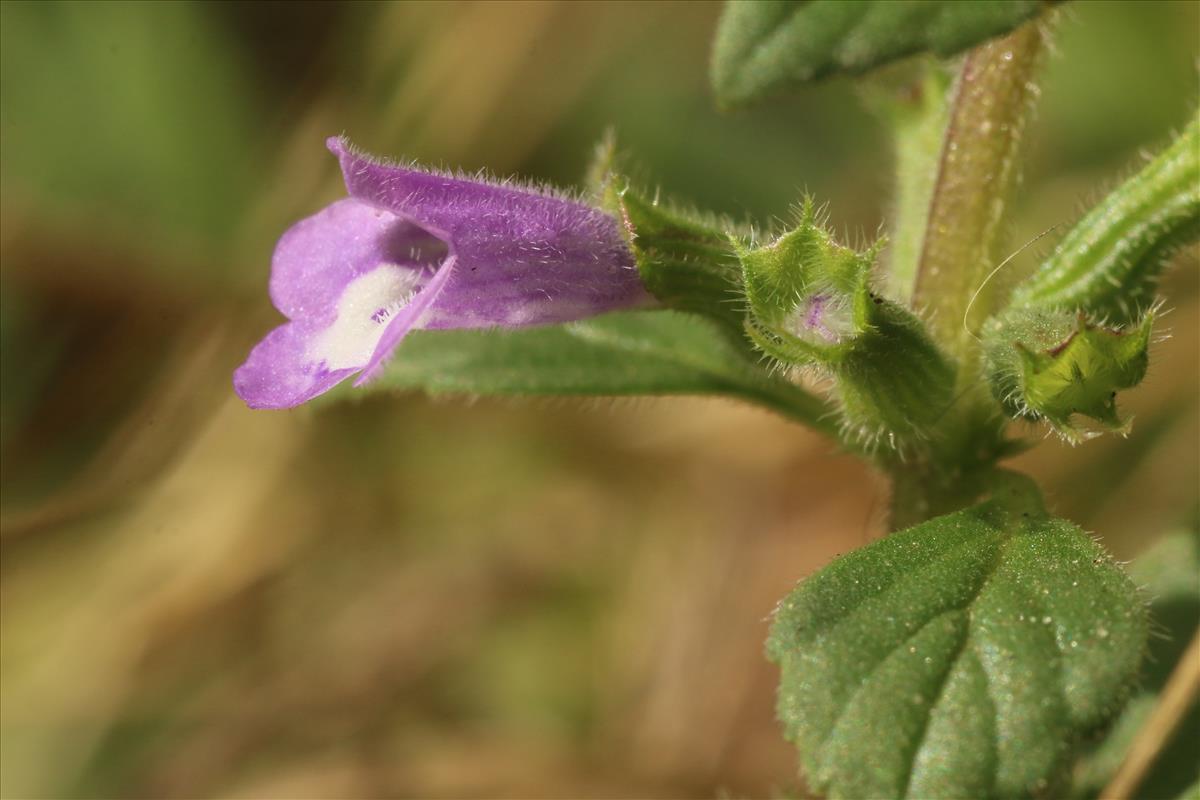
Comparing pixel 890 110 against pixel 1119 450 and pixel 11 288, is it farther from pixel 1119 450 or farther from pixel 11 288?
pixel 11 288

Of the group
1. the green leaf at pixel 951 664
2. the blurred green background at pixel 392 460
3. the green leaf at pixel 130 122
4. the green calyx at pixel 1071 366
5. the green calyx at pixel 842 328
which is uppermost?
the green leaf at pixel 130 122

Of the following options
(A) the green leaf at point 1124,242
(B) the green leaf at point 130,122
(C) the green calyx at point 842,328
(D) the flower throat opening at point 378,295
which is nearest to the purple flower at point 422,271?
(D) the flower throat opening at point 378,295

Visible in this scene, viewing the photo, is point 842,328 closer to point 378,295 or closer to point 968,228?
point 968,228

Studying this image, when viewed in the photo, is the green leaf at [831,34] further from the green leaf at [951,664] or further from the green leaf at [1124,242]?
the green leaf at [951,664]

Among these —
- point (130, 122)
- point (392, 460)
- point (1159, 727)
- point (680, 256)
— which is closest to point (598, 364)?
point (680, 256)

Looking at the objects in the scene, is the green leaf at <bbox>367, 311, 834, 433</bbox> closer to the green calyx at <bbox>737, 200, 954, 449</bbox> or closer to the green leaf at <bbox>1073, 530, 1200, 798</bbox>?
the green calyx at <bbox>737, 200, 954, 449</bbox>
